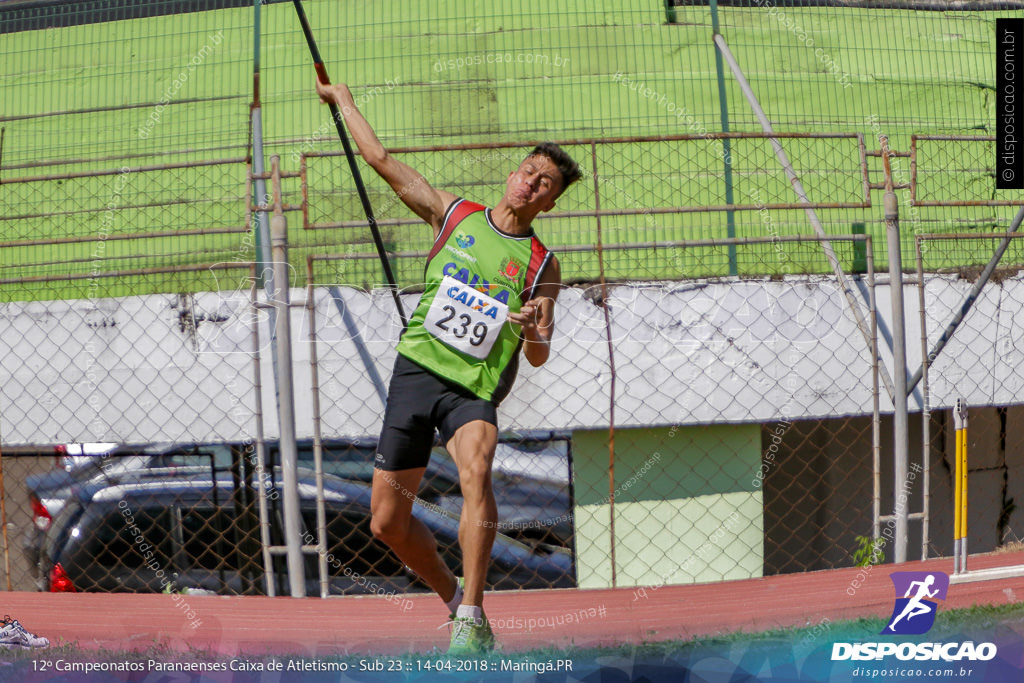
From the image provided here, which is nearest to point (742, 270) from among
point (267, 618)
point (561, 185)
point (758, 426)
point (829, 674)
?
point (758, 426)

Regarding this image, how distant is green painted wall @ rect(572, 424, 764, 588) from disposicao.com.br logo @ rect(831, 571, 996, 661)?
50.3 inches

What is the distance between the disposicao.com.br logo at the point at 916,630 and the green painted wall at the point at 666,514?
128cm

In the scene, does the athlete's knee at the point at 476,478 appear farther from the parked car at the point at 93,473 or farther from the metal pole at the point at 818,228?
the parked car at the point at 93,473

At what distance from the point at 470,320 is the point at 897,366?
262 centimetres

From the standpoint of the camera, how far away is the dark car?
17.7 ft

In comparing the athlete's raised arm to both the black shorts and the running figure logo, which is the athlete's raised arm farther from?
the running figure logo

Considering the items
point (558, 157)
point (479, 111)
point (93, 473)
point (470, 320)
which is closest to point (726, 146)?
point (479, 111)

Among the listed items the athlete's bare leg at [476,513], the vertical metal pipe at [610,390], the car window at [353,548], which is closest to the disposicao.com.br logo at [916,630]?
the athlete's bare leg at [476,513]

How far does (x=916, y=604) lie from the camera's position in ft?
10.9

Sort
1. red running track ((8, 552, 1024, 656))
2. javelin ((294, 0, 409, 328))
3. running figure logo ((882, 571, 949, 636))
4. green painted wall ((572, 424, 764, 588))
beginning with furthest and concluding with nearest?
green painted wall ((572, 424, 764, 588)) < javelin ((294, 0, 409, 328)) < red running track ((8, 552, 1024, 656)) < running figure logo ((882, 571, 949, 636))

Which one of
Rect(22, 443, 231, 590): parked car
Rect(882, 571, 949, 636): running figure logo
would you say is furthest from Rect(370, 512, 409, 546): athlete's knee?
Rect(22, 443, 231, 590): parked car

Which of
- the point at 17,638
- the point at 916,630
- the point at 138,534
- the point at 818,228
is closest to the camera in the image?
the point at 916,630

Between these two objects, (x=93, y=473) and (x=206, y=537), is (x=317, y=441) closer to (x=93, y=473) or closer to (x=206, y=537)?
(x=206, y=537)

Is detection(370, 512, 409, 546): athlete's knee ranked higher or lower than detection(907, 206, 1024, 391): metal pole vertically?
lower
